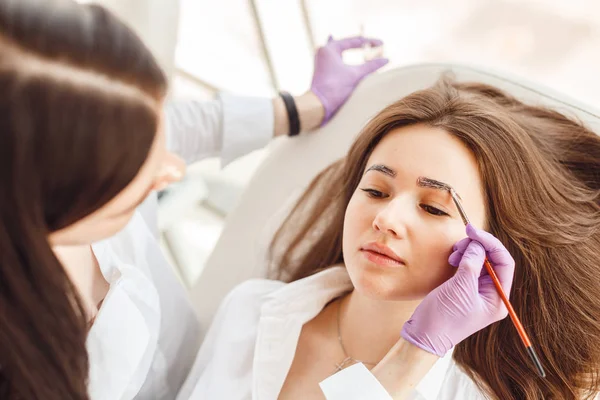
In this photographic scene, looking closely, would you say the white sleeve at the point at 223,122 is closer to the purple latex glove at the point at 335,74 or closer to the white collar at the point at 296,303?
the purple latex glove at the point at 335,74

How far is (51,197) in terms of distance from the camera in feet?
2.10

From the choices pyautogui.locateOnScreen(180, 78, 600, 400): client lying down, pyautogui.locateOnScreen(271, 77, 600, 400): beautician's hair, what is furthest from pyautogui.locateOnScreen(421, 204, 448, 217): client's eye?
pyautogui.locateOnScreen(271, 77, 600, 400): beautician's hair

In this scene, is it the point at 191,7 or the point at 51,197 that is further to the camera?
the point at 191,7

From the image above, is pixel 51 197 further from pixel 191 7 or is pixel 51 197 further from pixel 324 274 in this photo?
pixel 191 7

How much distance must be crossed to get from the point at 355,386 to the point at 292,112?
2.62 feet

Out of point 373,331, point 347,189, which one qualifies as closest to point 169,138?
point 347,189

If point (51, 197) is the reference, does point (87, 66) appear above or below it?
above

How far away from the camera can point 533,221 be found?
1.05m

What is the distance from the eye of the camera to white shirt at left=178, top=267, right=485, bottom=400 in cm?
111

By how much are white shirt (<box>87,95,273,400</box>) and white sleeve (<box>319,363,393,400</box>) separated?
1.27ft

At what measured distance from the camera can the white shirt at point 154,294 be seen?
103 centimetres

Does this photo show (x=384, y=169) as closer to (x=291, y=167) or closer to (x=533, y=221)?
(x=533, y=221)

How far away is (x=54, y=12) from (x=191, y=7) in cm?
159

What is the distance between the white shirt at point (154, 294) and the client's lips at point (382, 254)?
0.49 metres
